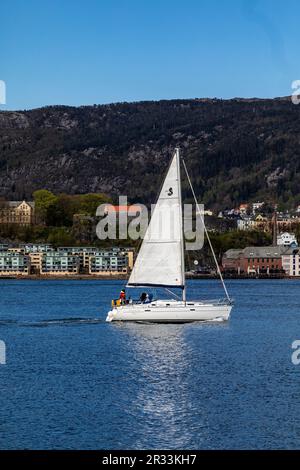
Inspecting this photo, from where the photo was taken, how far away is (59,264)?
17388cm

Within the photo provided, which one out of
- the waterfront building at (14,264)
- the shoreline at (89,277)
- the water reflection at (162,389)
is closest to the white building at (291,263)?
the shoreline at (89,277)

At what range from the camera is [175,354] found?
38219 mm

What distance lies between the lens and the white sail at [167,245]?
153ft

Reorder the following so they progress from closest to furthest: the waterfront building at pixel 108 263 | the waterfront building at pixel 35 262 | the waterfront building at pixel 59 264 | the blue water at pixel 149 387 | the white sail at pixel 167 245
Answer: the blue water at pixel 149 387 → the white sail at pixel 167 245 → the waterfront building at pixel 108 263 → the waterfront building at pixel 59 264 → the waterfront building at pixel 35 262

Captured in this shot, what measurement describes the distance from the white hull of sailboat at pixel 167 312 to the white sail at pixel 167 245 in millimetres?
967

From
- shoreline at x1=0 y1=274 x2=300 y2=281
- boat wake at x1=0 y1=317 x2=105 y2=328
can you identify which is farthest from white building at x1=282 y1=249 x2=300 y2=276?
boat wake at x1=0 y1=317 x2=105 y2=328

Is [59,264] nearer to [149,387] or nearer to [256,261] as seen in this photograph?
[256,261]

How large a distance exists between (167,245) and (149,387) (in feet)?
53.9

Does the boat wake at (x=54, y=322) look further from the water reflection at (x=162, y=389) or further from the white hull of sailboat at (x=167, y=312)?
the water reflection at (x=162, y=389)

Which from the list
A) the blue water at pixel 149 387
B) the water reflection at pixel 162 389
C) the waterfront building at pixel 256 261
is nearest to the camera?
the blue water at pixel 149 387

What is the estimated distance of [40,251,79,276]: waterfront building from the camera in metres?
174

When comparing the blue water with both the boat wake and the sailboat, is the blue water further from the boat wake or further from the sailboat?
the boat wake

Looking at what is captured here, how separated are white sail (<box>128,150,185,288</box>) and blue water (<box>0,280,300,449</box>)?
7.18ft
